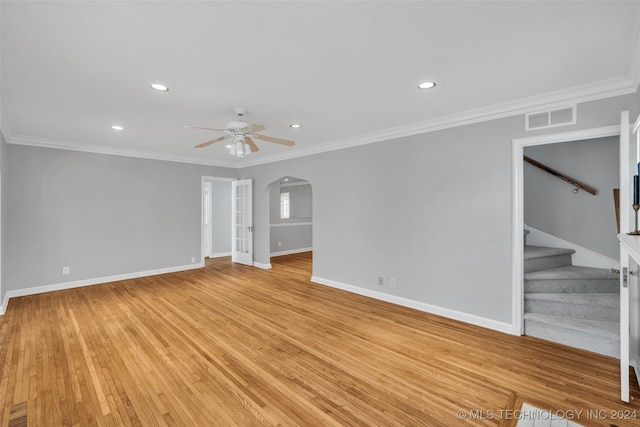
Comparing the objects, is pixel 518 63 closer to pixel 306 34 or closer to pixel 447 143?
pixel 447 143

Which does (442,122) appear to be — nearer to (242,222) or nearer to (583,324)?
(583,324)

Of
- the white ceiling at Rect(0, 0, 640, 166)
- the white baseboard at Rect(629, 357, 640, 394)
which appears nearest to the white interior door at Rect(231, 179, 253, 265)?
the white ceiling at Rect(0, 0, 640, 166)

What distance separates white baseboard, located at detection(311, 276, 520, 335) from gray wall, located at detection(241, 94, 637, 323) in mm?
57

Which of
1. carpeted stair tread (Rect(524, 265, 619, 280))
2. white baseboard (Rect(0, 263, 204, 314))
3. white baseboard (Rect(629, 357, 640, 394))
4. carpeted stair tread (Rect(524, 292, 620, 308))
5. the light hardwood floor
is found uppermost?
carpeted stair tread (Rect(524, 265, 619, 280))

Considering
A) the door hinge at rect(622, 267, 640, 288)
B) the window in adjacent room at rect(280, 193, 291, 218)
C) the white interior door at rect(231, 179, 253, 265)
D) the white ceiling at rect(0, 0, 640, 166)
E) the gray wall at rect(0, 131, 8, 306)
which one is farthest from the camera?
the window in adjacent room at rect(280, 193, 291, 218)

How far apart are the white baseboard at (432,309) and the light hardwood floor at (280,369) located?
13 cm

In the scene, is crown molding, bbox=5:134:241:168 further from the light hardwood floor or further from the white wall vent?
the white wall vent

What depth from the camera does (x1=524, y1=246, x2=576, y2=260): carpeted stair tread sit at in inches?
148

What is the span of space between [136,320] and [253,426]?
265 cm

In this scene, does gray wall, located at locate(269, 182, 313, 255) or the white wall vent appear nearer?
the white wall vent

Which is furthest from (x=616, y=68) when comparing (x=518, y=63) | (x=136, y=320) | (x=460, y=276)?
(x=136, y=320)

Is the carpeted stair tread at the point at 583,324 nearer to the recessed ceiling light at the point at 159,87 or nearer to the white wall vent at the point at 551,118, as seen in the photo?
the white wall vent at the point at 551,118

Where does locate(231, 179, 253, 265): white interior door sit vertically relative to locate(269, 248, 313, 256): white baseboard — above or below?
above

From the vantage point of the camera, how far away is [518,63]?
2359 millimetres
